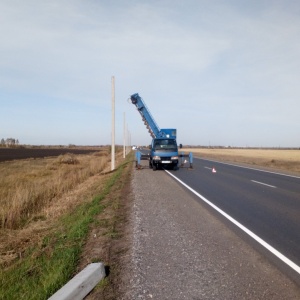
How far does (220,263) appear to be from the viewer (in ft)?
16.7

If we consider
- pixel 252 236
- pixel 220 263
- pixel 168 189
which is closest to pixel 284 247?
pixel 252 236

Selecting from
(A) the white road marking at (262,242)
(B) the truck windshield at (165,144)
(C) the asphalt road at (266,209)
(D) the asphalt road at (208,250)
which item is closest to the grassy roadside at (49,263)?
(D) the asphalt road at (208,250)

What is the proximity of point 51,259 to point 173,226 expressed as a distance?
2.80 m

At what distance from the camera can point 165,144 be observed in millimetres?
23578

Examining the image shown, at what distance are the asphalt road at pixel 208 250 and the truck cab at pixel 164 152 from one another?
12209 millimetres

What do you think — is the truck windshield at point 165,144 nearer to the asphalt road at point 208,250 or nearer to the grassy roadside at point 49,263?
the asphalt road at point 208,250


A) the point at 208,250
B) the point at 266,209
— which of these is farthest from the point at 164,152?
the point at 208,250

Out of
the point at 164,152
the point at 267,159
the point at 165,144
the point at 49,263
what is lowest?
the point at 267,159

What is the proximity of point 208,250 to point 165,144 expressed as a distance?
59.0ft

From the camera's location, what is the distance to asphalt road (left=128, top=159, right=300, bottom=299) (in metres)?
4.22

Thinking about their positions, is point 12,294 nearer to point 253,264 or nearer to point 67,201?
point 253,264

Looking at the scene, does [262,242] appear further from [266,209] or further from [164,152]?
[164,152]

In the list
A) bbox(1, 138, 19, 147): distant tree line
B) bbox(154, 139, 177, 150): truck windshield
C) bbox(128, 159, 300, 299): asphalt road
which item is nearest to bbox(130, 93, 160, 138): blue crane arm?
bbox(154, 139, 177, 150): truck windshield

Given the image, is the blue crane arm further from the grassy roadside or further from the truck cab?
the grassy roadside
